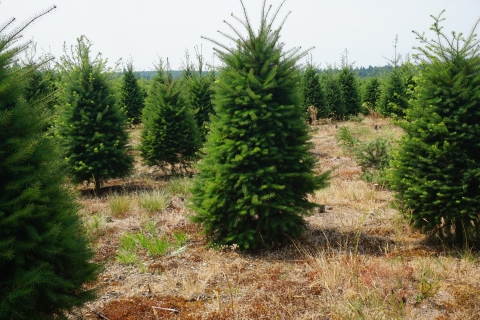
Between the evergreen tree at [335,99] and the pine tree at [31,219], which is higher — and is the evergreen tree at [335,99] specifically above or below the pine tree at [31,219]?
above

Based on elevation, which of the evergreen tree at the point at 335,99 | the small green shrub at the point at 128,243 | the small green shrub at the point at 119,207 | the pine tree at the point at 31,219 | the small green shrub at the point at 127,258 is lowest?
the small green shrub at the point at 127,258

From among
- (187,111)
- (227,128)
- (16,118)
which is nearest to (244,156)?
(227,128)

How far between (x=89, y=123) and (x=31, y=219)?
255 inches

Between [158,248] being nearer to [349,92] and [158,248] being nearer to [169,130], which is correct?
[169,130]

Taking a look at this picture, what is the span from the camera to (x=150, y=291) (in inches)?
167

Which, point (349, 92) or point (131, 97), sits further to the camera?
point (349, 92)

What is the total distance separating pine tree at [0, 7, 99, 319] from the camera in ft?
8.45

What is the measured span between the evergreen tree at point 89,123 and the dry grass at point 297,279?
8.52 ft

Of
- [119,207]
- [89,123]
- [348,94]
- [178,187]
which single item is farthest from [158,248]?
[348,94]

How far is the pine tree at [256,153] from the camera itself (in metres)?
5.31

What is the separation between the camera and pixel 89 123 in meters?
8.84

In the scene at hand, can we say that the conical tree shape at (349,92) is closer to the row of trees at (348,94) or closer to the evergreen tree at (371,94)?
the row of trees at (348,94)

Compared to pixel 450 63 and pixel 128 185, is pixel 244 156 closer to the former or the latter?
pixel 450 63

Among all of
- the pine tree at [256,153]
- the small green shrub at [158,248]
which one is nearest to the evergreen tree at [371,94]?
the pine tree at [256,153]
